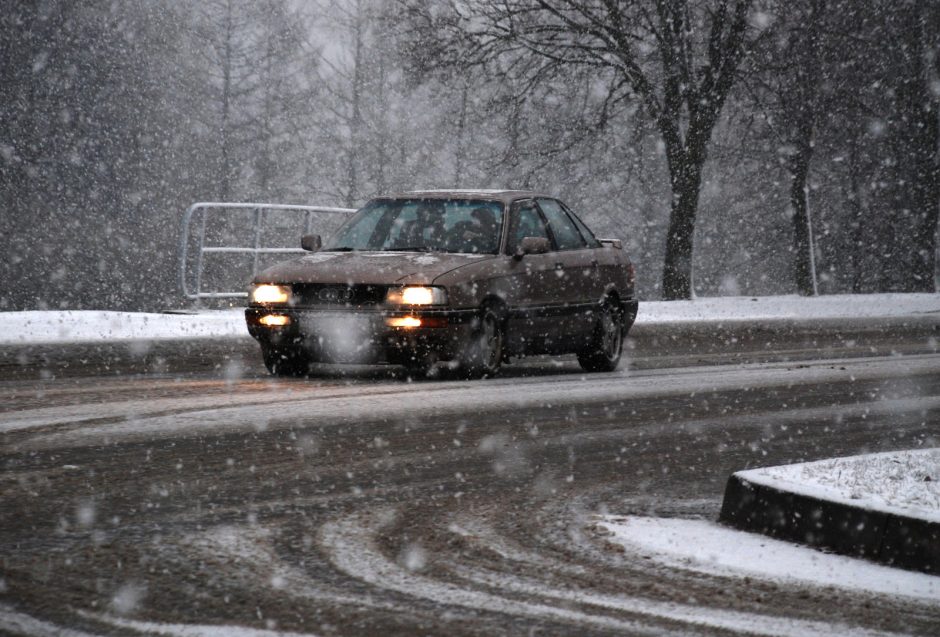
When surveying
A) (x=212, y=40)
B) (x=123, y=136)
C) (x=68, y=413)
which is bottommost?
(x=68, y=413)

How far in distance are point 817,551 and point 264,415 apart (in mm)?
4704

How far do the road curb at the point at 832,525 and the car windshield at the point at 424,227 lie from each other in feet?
22.5

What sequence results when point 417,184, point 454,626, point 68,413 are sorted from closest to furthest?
1. point 454,626
2. point 68,413
3. point 417,184

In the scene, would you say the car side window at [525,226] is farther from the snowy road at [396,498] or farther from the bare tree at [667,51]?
the bare tree at [667,51]

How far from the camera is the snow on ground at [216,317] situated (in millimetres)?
14789

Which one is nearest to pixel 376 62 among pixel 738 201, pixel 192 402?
pixel 738 201

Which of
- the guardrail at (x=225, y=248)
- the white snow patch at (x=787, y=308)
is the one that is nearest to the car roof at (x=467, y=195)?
the guardrail at (x=225, y=248)

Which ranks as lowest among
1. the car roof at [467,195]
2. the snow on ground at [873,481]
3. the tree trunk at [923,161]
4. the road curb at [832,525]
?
the road curb at [832,525]

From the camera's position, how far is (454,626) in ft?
14.6

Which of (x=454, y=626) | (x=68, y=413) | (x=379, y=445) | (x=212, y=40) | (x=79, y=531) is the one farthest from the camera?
(x=212, y=40)

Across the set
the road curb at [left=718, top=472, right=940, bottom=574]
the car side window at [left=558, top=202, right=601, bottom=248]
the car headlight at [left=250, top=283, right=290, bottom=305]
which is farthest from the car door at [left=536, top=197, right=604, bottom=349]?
the road curb at [left=718, top=472, right=940, bottom=574]

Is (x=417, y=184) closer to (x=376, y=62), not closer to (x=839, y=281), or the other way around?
(x=376, y=62)

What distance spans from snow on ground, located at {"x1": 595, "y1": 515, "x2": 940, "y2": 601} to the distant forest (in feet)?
71.8

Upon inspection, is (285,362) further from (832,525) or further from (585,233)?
(832,525)
